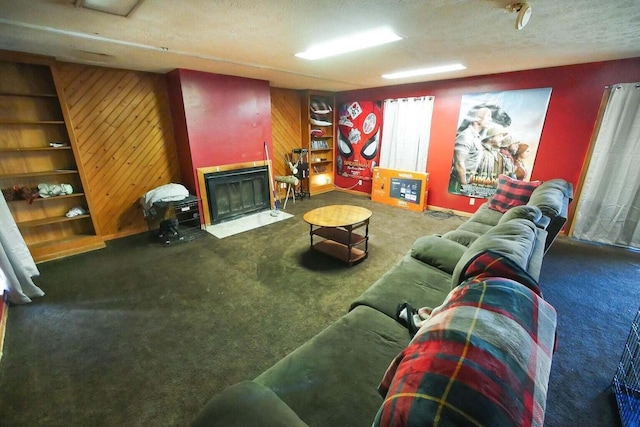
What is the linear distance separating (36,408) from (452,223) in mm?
4765

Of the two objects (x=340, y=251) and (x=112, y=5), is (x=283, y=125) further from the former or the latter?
(x=112, y=5)

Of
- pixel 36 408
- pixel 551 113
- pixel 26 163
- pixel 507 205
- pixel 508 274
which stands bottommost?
pixel 36 408

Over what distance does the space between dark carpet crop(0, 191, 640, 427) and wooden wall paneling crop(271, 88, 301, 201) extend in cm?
251

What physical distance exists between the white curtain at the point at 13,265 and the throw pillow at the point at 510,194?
16.5ft

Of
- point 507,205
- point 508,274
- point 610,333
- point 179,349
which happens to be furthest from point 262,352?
point 507,205

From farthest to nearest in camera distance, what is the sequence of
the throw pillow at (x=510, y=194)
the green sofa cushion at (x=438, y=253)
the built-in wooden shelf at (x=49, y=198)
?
the throw pillow at (x=510, y=194)
the built-in wooden shelf at (x=49, y=198)
the green sofa cushion at (x=438, y=253)

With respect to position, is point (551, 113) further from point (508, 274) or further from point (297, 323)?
point (297, 323)

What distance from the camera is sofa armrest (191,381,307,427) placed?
2.85 feet

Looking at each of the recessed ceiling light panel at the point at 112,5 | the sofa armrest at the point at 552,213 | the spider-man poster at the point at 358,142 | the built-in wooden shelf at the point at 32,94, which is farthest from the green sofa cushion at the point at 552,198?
the built-in wooden shelf at the point at 32,94

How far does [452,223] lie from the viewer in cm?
432

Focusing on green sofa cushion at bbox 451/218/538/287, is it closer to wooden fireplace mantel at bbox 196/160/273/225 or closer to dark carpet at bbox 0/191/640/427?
dark carpet at bbox 0/191/640/427

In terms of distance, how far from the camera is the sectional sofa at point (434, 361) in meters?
0.63

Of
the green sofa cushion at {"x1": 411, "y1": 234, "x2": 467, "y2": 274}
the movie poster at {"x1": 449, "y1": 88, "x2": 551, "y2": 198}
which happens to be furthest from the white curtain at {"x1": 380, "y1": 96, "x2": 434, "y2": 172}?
the green sofa cushion at {"x1": 411, "y1": 234, "x2": 467, "y2": 274}

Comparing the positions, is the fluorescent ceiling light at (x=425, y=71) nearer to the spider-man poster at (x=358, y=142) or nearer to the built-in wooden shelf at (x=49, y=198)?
the spider-man poster at (x=358, y=142)
